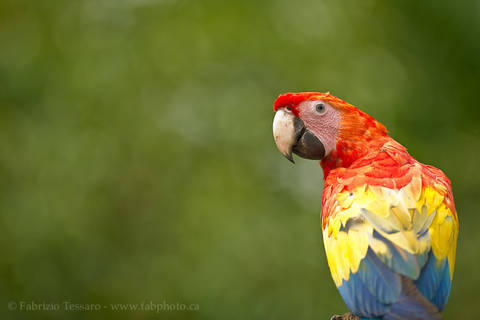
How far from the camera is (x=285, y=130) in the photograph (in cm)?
176

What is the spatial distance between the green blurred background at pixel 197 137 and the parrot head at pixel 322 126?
1.56 meters

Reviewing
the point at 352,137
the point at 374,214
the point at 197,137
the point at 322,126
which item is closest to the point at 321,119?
the point at 322,126

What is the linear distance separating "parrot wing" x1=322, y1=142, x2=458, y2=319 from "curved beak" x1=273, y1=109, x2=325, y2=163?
0.23 m

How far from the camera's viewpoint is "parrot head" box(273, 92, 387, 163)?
1.73m

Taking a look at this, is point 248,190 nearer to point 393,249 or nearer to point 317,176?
point 317,176

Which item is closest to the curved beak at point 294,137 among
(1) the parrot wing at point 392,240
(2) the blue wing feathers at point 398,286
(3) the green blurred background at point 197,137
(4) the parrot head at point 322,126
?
(4) the parrot head at point 322,126

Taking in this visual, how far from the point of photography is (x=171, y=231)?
11.8ft

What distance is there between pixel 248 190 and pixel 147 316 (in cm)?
120

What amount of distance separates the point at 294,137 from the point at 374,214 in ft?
1.54

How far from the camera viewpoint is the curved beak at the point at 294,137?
175 centimetres

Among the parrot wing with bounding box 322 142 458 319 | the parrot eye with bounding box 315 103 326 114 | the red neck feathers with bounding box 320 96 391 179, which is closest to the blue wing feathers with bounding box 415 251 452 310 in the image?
the parrot wing with bounding box 322 142 458 319

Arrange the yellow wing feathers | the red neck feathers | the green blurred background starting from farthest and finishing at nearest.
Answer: the green blurred background
the red neck feathers
the yellow wing feathers

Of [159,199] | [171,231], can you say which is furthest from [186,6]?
[171,231]

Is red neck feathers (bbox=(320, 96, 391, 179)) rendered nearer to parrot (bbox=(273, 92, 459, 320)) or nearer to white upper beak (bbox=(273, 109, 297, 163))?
parrot (bbox=(273, 92, 459, 320))
